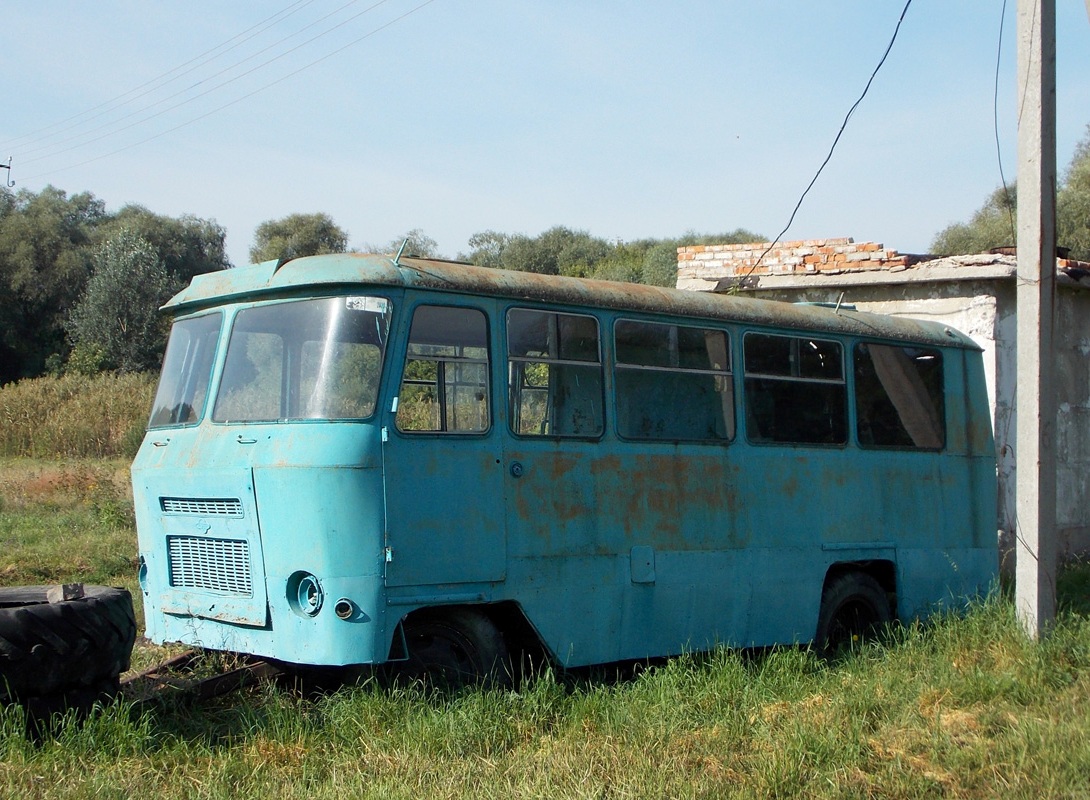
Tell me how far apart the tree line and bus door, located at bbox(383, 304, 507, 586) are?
28256 millimetres

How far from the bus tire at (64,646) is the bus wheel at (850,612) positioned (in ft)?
17.1

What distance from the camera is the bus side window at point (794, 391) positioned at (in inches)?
334

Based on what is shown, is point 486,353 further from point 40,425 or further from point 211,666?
point 40,425

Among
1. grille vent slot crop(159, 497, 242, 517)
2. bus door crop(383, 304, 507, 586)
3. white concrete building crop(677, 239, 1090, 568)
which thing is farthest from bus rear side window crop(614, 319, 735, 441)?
white concrete building crop(677, 239, 1090, 568)

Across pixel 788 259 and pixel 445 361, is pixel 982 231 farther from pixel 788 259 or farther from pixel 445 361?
pixel 445 361

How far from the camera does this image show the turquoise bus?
20.5 feet

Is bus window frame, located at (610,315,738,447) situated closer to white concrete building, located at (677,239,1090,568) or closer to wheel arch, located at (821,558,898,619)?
wheel arch, located at (821,558,898,619)

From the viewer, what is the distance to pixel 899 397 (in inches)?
378

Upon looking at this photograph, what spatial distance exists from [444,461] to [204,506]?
4.85 feet

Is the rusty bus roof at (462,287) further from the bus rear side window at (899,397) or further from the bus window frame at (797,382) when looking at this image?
the bus rear side window at (899,397)

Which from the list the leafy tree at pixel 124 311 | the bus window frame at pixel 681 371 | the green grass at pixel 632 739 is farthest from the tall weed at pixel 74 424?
A: the green grass at pixel 632 739

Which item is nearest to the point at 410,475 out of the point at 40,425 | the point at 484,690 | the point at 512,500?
the point at 512,500

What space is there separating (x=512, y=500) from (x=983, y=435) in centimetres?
538

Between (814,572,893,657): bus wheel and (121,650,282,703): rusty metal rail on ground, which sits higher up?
(121,650,282,703): rusty metal rail on ground
